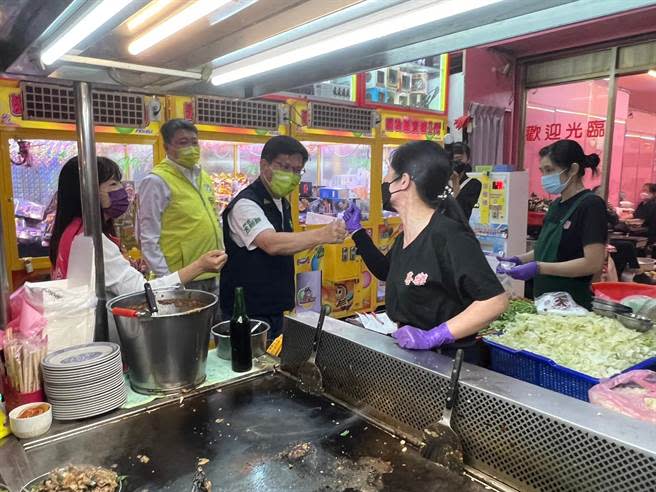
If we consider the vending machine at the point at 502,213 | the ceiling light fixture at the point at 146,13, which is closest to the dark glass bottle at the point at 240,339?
the ceiling light fixture at the point at 146,13

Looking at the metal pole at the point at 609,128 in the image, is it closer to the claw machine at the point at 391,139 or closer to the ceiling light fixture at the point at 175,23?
the claw machine at the point at 391,139

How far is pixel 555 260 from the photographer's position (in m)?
3.10

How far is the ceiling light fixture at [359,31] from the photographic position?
1122 mm

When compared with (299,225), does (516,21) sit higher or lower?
higher

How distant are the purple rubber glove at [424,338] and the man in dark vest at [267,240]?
117cm

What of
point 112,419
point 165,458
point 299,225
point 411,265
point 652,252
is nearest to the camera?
point 165,458

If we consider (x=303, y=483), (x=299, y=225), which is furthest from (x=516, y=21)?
(x=299, y=225)

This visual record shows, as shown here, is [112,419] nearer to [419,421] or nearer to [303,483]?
[303,483]

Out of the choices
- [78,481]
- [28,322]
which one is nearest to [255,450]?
[78,481]

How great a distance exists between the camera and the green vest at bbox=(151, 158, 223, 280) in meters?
3.15

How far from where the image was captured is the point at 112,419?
4.76 feet

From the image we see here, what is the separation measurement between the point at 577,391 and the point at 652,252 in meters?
5.27

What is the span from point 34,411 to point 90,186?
0.79m

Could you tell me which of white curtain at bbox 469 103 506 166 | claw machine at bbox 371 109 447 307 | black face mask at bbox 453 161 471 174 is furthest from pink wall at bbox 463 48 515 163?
black face mask at bbox 453 161 471 174
